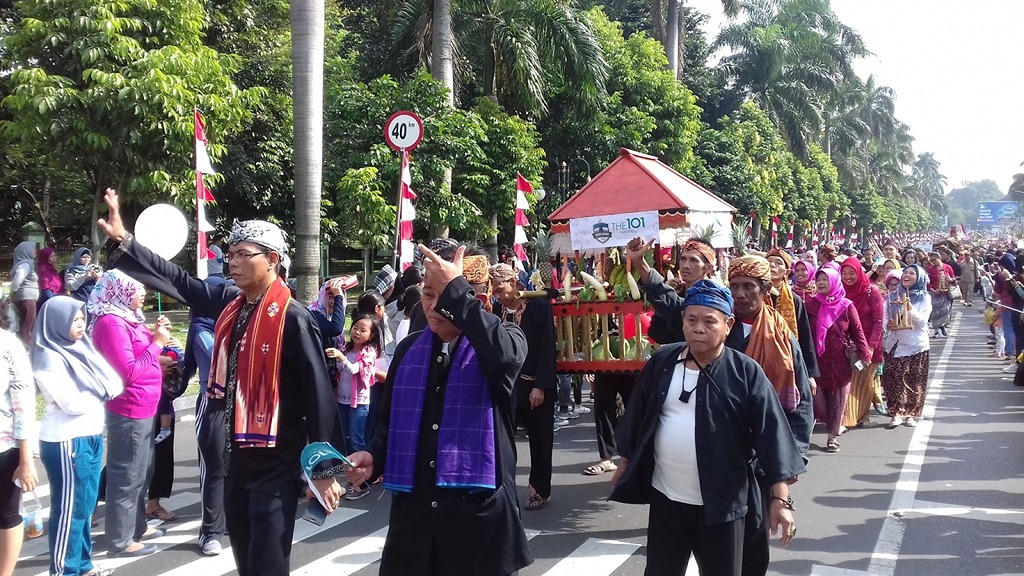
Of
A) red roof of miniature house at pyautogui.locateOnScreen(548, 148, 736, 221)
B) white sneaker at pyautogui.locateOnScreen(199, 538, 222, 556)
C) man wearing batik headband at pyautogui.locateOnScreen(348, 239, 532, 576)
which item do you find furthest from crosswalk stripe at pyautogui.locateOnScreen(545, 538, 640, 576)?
red roof of miniature house at pyautogui.locateOnScreen(548, 148, 736, 221)

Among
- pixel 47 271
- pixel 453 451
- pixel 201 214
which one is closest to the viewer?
pixel 453 451

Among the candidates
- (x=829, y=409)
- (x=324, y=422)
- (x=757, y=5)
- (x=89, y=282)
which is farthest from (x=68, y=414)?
(x=757, y=5)

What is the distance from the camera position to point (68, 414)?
4652 mm

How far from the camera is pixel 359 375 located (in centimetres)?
679

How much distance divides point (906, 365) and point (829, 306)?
2050mm

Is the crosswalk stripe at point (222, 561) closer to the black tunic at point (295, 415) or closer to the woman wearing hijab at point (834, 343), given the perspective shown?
the black tunic at point (295, 415)

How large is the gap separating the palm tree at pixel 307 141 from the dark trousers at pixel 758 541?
24.9ft

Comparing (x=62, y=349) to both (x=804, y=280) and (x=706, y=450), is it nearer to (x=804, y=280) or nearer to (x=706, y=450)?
(x=706, y=450)

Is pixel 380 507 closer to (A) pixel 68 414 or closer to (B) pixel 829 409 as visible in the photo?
(A) pixel 68 414

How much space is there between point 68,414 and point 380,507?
2550 millimetres

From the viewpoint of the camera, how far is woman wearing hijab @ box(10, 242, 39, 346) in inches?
470

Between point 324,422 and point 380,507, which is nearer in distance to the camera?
point 324,422

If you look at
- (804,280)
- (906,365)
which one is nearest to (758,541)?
(804,280)

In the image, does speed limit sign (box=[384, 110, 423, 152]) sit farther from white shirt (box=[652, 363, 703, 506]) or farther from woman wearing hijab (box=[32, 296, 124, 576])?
white shirt (box=[652, 363, 703, 506])
